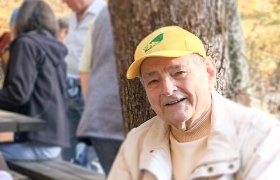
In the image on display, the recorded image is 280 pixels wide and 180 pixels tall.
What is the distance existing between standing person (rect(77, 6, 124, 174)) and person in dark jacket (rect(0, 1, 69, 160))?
69cm

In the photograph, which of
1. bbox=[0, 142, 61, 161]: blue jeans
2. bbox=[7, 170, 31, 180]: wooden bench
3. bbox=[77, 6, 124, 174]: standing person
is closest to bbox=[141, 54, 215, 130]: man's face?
bbox=[77, 6, 124, 174]: standing person

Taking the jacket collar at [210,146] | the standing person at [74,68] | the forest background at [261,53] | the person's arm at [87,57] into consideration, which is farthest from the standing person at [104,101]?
the jacket collar at [210,146]

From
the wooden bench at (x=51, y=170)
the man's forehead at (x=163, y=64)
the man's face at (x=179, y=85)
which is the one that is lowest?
the wooden bench at (x=51, y=170)

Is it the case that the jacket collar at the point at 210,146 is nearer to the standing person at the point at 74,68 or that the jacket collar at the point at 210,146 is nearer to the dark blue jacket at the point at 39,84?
the dark blue jacket at the point at 39,84

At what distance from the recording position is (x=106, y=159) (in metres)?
3.21

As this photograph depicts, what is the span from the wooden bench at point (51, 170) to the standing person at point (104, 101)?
0.44 m

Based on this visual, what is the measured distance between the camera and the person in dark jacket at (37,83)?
3740 millimetres

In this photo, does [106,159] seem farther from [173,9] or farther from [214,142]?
[214,142]

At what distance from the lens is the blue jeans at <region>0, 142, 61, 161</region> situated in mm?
3926

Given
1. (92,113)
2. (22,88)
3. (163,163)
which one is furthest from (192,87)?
(22,88)

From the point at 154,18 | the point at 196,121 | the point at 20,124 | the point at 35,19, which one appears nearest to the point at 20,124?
the point at 20,124

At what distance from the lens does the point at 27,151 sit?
3934 mm

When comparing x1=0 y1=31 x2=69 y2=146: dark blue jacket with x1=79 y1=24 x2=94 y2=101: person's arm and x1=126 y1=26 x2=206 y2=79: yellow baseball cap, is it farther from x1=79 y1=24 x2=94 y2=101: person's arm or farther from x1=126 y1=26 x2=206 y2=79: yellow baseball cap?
x1=126 y1=26 x2=206 y2=79: yellow baseball cap

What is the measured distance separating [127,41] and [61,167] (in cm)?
162
